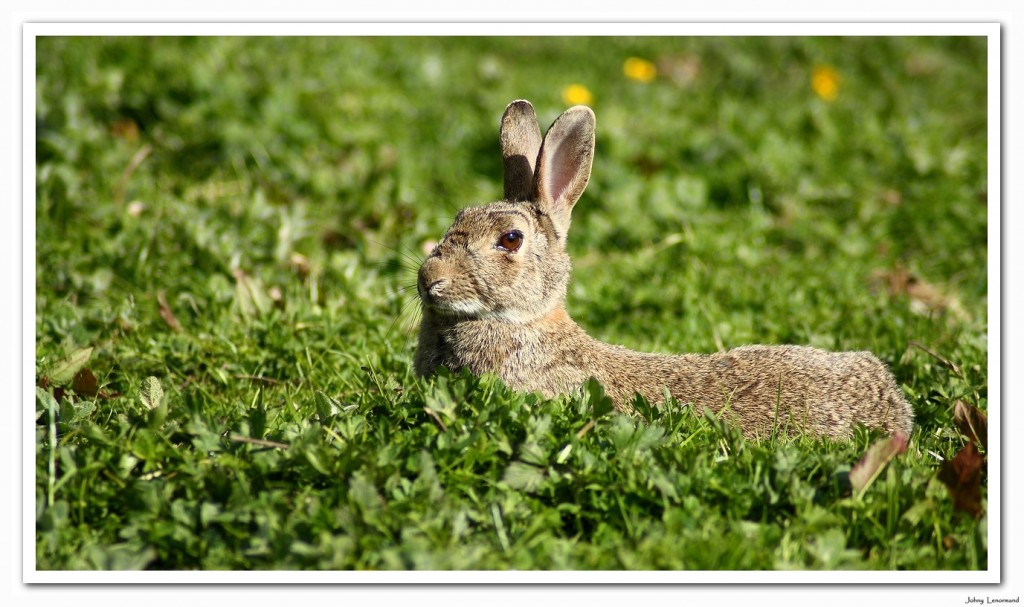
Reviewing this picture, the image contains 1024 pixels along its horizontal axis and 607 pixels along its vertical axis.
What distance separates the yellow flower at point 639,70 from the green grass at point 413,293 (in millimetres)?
87

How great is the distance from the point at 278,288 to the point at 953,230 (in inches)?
177

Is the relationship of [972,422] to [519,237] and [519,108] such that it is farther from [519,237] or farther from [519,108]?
[519,108]

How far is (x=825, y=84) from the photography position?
9.10 meters

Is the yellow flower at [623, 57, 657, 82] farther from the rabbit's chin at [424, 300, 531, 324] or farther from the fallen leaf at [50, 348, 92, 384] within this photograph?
the fallen leaf at [50, 348, 92, 384]

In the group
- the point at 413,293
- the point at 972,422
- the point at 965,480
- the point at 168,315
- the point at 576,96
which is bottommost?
the point at 965,480

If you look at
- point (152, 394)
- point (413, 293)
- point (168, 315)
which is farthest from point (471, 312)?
point (168, 315)

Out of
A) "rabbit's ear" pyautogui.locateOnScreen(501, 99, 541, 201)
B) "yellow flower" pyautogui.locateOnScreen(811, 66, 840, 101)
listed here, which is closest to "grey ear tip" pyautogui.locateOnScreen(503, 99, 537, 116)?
"rabbit's ear" pyautogui.locateOnScreen(501, 99, 541, 201)

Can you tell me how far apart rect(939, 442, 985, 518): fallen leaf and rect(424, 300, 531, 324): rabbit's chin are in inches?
73.7

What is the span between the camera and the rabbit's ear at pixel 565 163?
15.4ft

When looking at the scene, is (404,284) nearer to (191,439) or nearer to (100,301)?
(100,301)

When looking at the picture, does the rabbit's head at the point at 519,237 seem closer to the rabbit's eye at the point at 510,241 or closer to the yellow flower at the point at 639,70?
the rabbit's eye at the point at 510,241

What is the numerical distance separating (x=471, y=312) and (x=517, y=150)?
0.94 metres

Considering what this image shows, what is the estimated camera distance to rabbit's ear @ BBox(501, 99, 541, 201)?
5.02m
